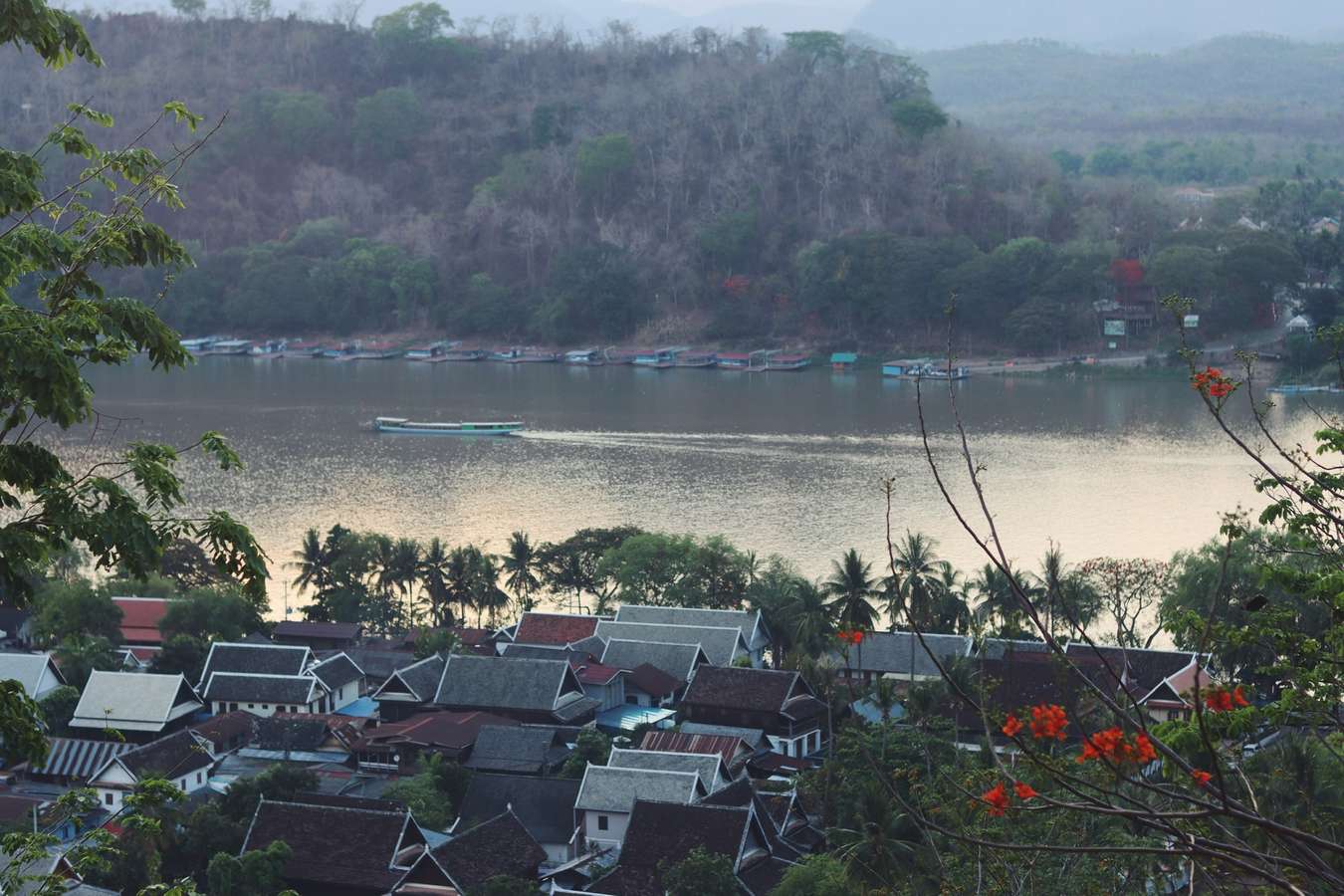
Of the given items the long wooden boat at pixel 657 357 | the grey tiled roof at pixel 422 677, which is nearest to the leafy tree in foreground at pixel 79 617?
the grey tiled roof at pixel 422 677

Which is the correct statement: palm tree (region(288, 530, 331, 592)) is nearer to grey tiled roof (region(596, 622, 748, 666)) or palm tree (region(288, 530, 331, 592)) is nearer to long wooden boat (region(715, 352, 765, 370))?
grey tiled roof (region(596, 622, 748, 666))

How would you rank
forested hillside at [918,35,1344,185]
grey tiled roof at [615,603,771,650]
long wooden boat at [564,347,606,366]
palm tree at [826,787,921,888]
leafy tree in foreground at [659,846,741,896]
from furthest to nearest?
forested hillside at [918,35,1344,185]
long wooden boat at [564,347,606,366]
grey tiled roof at [615,603,771,650]
leafy tree in foreground at [659,846,741,896]
palm tree at [826,787,921,888]

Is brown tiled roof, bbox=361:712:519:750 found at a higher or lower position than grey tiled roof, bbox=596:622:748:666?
higher

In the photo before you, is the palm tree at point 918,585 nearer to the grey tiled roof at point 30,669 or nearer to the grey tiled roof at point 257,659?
the grey tiled roof at point 257,659

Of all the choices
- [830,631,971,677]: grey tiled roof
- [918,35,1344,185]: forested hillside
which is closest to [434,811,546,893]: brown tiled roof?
[830,631,971,677]: grey tiled roof

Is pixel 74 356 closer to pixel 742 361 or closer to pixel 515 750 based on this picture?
pixel 515 750

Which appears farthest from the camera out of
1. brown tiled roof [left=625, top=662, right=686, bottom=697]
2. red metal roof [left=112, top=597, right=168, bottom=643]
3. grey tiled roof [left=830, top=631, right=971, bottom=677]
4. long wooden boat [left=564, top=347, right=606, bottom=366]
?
long wooden boat [left=564, top=347, right=606, bottom=366]

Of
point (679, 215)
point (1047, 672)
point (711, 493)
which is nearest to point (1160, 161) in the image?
point (679, 215)
